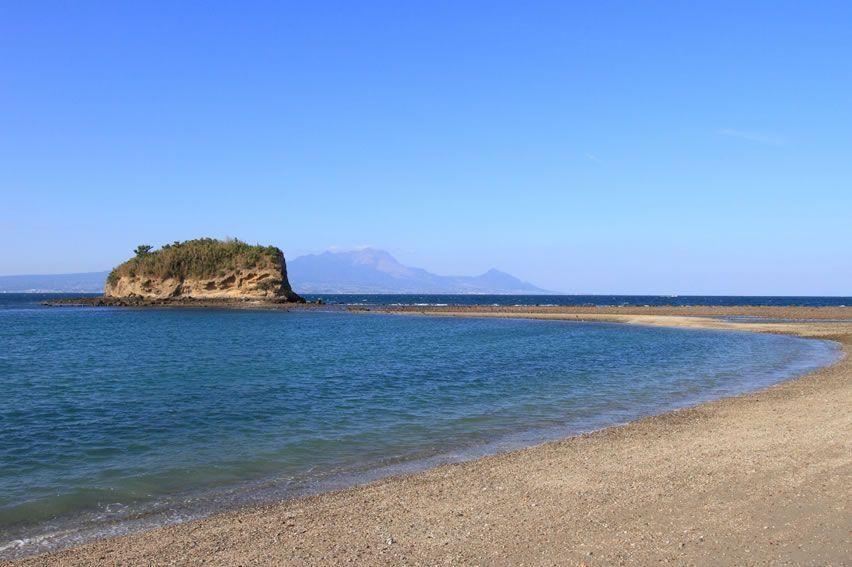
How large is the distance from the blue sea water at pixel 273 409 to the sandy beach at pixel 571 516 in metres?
1.45

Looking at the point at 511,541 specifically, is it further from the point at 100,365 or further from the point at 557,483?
the point at 100,365

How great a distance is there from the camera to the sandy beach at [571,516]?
7.74 metres

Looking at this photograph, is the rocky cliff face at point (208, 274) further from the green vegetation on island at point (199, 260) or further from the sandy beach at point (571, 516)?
the sandy beach at point (571, 516)

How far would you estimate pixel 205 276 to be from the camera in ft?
368

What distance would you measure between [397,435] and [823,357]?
29.4m

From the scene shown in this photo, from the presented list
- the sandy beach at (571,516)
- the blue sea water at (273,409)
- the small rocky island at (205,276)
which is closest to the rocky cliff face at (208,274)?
the small rocky island at (205,276)

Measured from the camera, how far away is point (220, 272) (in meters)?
111

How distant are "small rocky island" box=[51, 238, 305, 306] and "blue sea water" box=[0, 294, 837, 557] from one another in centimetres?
6699

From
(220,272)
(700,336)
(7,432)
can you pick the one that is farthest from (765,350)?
(220,272)

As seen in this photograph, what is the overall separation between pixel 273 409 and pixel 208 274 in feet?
326

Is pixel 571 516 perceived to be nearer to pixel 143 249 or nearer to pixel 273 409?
pixel 273 409

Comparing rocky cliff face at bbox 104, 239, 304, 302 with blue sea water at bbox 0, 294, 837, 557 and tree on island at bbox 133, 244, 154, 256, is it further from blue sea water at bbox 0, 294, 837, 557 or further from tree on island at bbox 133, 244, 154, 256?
blue sea water at bbox 0, 294, 837, 557

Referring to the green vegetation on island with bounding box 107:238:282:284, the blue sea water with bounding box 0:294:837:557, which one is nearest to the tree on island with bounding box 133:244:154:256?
the green vegetation on island with bounding box 107:238:282:284

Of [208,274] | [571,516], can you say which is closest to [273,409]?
[571,516]
